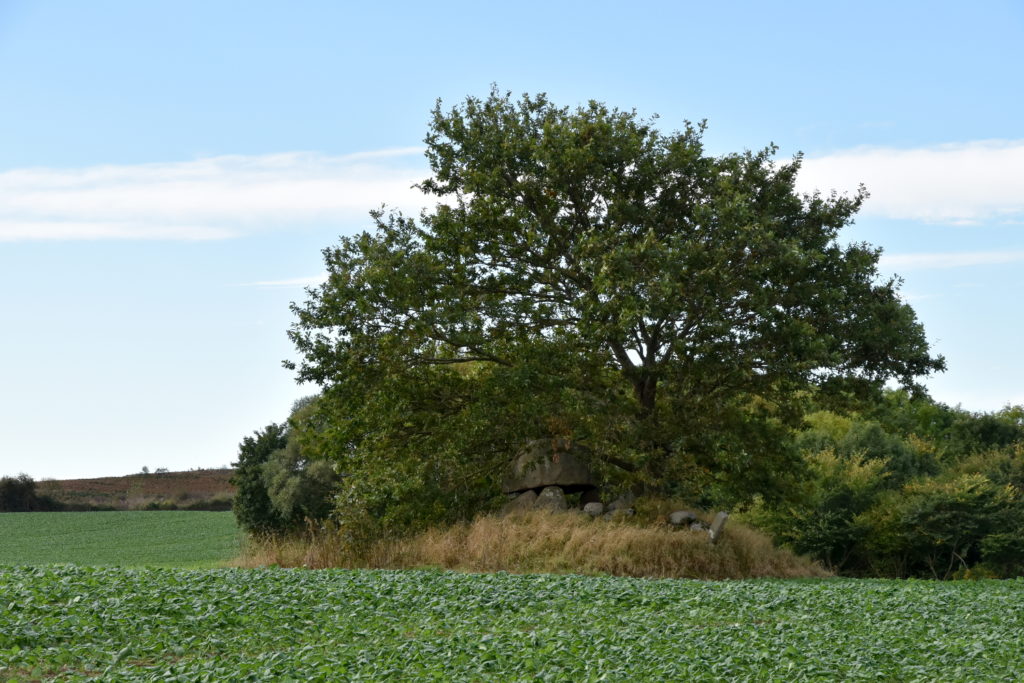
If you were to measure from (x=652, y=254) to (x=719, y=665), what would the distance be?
11.7 m

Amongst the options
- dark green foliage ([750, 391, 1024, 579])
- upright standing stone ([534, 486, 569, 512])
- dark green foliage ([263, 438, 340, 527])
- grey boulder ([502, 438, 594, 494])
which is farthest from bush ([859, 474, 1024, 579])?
dark green foliage ([263, 438, 340, 527])

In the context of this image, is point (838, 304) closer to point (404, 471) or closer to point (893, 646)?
point (404, 471)

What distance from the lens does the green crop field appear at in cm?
967

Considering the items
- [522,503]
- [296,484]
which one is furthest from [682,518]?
[296,484]

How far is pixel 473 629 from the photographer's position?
37.6 feet

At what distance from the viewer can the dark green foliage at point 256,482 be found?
31406 millimetres

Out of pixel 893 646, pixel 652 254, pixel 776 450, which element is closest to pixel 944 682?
pixel 893 646

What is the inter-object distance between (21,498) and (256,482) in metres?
23.0

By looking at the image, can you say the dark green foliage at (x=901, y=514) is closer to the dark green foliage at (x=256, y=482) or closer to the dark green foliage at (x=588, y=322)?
the dark green foliage at (x=588, y=322)

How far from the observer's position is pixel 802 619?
12820 mm

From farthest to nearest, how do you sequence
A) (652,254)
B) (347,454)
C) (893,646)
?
(347,454) → (652,254) → (893,646)

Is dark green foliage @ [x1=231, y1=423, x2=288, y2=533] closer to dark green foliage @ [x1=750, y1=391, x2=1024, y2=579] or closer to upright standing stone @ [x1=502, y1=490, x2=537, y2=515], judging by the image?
upright standing stone @ [x1=502, y1=490, x2=537, y2=515]

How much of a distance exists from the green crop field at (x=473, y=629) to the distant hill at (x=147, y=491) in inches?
1443

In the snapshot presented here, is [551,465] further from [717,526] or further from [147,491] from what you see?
[147,491]
